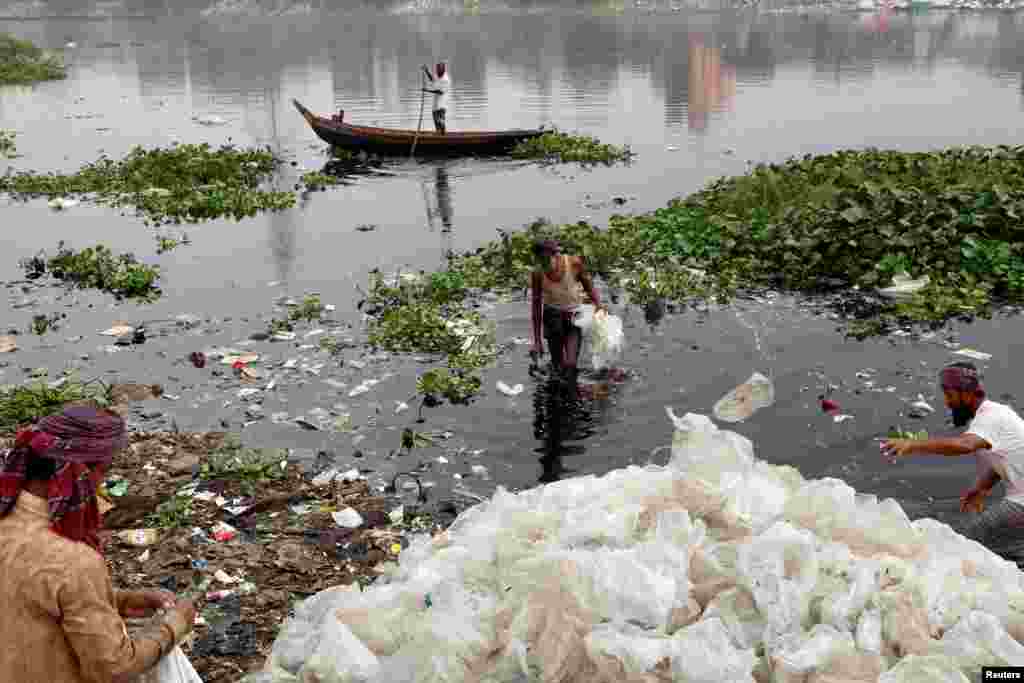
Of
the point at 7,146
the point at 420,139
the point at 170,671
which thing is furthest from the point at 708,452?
the point at 7,146

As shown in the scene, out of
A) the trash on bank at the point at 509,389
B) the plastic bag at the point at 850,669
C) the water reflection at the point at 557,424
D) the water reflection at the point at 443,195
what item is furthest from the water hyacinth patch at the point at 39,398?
the water reflection at the point at 443,195

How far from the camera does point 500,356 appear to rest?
948 centimetres

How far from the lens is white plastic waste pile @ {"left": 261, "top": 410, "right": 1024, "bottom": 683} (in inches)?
132

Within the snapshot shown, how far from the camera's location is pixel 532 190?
1806 cm

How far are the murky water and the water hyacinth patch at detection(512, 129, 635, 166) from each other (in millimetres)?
679

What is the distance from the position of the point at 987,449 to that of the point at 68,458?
424 centimetres

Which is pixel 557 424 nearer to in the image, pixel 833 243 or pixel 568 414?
pixel 568 414

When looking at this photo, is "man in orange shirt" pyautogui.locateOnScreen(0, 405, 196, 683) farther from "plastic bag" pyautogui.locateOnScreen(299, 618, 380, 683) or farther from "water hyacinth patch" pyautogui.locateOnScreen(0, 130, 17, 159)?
"water hyacinth patch" pyautogui.locateOnScreen(0, 130, 17, 159)

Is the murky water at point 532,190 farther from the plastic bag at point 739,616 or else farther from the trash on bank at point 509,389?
the plastic bag at point 739,616

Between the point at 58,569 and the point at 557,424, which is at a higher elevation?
the point at 58,569

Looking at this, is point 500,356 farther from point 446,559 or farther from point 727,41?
point 727,41

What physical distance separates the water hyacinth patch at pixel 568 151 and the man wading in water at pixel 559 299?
1255cm

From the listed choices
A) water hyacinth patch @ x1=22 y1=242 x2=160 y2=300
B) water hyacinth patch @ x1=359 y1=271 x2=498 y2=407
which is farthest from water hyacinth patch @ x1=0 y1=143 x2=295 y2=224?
water hyacinth patch @ x1=359 y1=271 x2=498 y2=407

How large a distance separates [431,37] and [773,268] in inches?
2351
